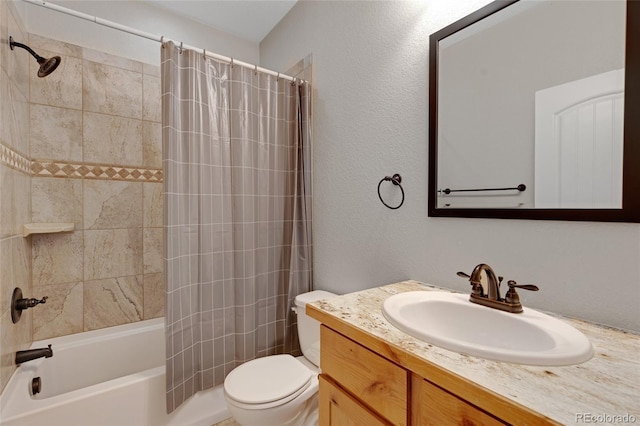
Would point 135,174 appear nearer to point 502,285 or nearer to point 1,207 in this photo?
point 1,207

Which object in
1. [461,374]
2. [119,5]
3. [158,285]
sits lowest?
[158,285]

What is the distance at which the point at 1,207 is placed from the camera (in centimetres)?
125

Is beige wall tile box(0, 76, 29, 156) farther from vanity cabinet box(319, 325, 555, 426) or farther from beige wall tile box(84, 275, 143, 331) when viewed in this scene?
vanity cabinet box(319, 325, 555, 426)

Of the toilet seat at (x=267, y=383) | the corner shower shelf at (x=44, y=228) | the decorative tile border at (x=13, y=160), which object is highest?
the decorative tile border at (x=13, y=160)

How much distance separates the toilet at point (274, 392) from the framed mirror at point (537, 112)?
3.24 ft

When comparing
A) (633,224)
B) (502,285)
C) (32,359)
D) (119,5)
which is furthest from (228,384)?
(119,5)

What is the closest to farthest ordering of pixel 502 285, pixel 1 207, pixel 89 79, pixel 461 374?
pixel 461 374
pixel 502 285
pixel 1 207
pixel 89 79

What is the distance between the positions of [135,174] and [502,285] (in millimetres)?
2328

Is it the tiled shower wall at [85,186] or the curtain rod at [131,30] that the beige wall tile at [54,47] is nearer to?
the tiled shower wall at [85,186]

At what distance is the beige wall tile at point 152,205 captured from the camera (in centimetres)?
212

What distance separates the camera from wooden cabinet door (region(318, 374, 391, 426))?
767 millimetres

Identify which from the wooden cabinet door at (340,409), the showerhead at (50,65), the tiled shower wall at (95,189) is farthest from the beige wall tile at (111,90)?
the wooden cabinet door at (340,409)

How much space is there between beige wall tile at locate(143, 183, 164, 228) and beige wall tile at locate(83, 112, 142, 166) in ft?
0.64

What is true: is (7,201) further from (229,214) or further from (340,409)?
(340,409)
